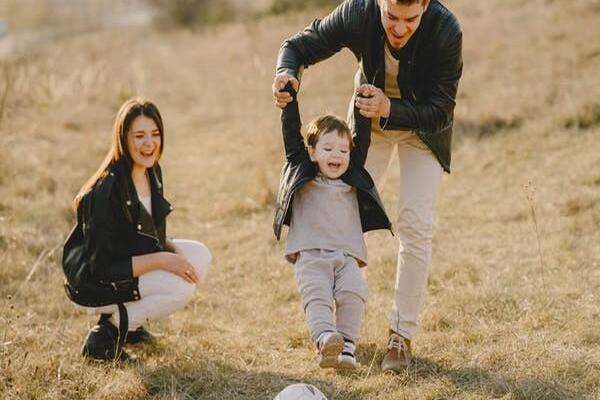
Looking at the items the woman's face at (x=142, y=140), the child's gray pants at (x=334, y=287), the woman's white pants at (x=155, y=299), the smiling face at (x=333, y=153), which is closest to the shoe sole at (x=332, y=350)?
the child's gray pants at (x=334, y=287)

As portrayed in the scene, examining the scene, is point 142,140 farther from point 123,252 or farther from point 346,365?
point 346,365

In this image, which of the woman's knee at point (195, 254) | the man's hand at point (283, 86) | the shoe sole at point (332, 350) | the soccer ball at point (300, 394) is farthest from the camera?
the woman's knee at point (195, 254)

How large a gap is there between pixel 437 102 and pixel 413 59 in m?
0.24

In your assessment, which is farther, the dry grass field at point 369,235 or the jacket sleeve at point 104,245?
the jacket sleeve at point 104,245

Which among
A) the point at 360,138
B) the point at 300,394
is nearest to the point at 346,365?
the point at 300,394

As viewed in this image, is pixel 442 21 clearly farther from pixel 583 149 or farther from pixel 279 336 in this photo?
pixel 583 149

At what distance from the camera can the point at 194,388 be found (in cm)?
407

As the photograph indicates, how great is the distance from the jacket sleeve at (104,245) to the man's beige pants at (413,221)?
1391 millimetres

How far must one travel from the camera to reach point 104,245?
427 cm

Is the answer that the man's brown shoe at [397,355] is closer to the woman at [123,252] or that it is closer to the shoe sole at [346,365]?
the shoe sole at [346,365]

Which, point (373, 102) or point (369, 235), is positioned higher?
point (373, 102)

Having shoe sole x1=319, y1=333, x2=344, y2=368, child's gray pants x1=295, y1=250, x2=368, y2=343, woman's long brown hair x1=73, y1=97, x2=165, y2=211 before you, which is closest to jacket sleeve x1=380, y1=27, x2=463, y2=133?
child's gray pants x1=295, y1=250, x2=368, y2=343

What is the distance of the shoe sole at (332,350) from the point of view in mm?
3621

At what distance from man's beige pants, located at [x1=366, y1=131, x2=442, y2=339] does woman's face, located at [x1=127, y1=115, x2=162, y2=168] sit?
1221 millimetres
